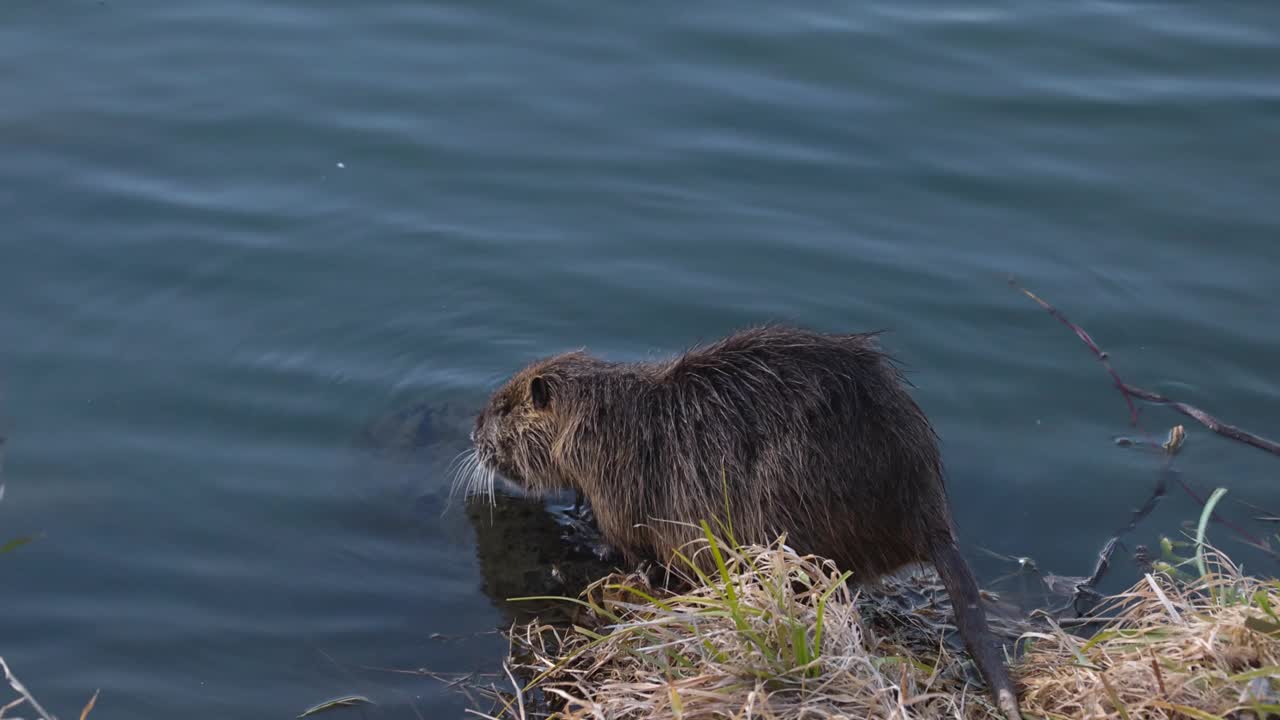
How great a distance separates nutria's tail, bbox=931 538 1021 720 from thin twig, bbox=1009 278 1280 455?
45.3 inches

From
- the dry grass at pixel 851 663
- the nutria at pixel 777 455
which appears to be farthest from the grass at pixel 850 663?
the nutria at pixel 777 455

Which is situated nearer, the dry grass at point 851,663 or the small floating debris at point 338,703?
the dry grass at point 851,663

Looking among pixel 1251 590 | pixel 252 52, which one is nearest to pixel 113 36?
pixel 252 52

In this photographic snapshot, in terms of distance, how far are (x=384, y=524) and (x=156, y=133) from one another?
2.41 m

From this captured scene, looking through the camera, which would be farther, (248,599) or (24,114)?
(24,114)

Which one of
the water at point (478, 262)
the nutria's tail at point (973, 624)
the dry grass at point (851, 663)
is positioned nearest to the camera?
the dry grass at point (851, 663)

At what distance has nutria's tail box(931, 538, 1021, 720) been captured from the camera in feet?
9.82

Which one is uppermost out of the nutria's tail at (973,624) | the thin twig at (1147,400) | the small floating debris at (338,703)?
the thin twig at (1147,400)

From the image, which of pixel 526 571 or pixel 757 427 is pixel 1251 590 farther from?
pixel 526 571

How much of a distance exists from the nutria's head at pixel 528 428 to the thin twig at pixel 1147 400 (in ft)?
5.59

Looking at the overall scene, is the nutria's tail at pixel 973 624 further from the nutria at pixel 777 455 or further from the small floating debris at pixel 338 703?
the small floating debris at pixel 338 703

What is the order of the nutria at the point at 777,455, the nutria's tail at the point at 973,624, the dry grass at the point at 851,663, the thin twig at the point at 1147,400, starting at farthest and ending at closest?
the thin twig at the point at 1147,400 < the nutria at the point at 777,455 < the nutria's tail at the point at 973,624 < the dry grass at the point at 851,663

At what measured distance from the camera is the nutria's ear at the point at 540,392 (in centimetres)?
407

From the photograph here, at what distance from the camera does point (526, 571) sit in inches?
157
